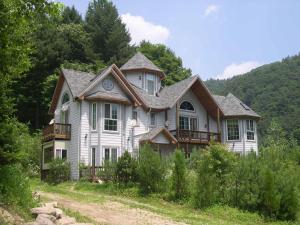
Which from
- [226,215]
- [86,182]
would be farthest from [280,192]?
[86,182]

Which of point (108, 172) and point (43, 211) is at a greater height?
point (108, 172)

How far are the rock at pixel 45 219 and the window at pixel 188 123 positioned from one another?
24863 millimetres

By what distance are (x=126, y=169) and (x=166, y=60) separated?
128 ft

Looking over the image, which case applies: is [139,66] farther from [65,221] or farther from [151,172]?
[65,221]

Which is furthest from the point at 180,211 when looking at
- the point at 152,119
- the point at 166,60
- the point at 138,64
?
the point at 166,60

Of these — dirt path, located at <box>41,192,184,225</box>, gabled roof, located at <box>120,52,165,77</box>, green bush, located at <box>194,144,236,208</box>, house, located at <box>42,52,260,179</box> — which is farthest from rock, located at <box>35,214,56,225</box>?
gabled roof, located at <box>120,52,165,77</box>

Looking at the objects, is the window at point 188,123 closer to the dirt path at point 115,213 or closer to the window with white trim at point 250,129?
the window with white trim at point 250,129

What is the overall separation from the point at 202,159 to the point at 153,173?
289 cm

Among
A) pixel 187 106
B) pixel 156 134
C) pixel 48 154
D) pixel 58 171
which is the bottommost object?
pixel 58 171

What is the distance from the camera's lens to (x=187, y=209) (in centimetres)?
1727

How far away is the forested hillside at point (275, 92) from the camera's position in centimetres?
7712

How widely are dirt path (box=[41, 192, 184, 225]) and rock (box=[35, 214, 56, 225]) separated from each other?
2.21m

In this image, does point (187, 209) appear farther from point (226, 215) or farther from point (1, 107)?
point (1, 107)

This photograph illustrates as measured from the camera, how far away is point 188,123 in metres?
35.9
